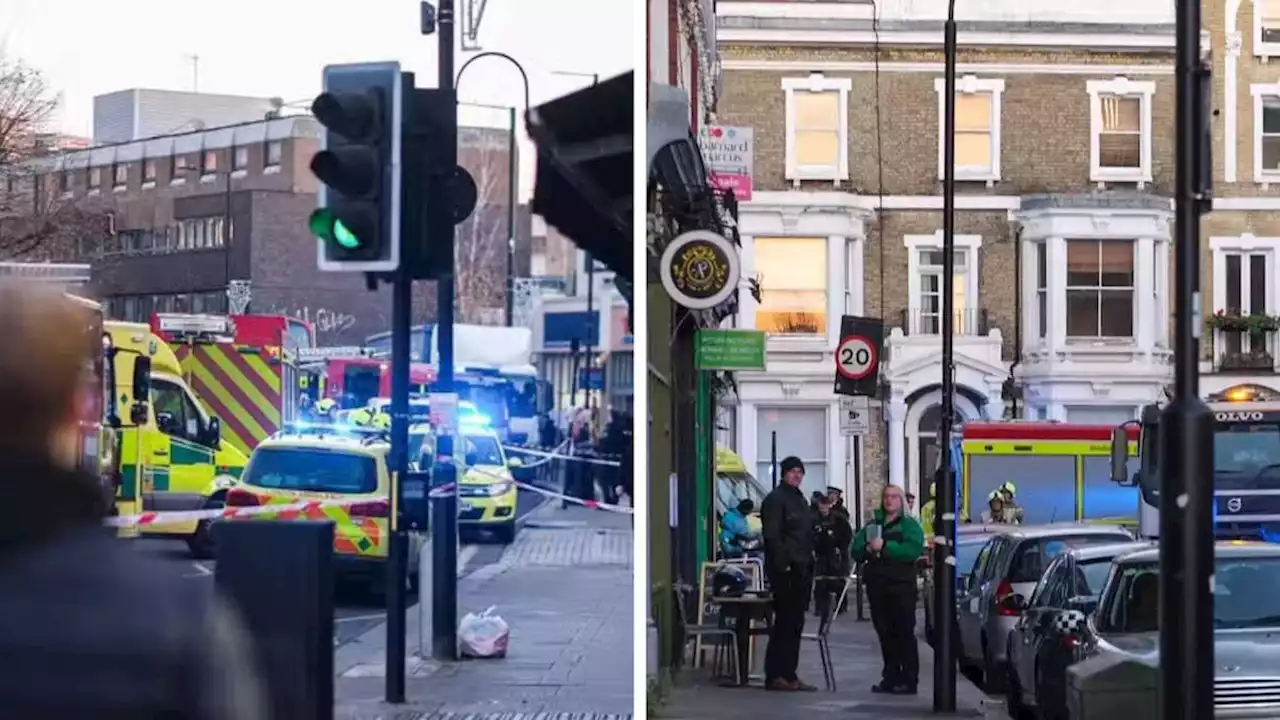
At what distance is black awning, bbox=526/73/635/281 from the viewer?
3537 millimetres

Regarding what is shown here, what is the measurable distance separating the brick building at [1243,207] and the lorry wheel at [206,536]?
2.83 metres

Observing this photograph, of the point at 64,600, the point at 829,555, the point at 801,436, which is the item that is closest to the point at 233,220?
the point at 64,600

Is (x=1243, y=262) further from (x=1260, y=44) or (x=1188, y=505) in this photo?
(x=1188, y=505)

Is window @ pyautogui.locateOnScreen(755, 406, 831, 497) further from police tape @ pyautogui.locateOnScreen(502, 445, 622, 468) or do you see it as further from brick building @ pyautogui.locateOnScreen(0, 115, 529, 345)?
brick building @ pyautogui.locateOnScreen(0, 115, 529, 345)

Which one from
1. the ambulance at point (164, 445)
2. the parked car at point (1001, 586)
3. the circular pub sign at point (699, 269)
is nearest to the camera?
the ambulance at point (164, 445)

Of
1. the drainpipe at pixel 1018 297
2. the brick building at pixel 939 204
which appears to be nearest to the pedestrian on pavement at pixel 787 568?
the brick building at pixel 939 204

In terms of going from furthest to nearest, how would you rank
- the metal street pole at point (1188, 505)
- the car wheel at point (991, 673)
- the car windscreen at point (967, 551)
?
the car windscreen at point (967, 551) → the car wheel at point (991, 673) → the metal street pole at point (1188, 505)

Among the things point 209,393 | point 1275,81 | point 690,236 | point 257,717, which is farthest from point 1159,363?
point 257,717

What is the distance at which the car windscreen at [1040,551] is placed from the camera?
8.56 m

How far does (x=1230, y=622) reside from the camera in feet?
21.0

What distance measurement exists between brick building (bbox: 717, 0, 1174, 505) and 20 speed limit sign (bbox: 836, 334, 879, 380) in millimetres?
86

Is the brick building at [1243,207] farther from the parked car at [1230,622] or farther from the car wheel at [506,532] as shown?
the car wheel at [506,532]

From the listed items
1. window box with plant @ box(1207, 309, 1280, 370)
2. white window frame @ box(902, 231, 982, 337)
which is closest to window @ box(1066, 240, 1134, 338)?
white window frame @ box(902, 231, 982, 337)

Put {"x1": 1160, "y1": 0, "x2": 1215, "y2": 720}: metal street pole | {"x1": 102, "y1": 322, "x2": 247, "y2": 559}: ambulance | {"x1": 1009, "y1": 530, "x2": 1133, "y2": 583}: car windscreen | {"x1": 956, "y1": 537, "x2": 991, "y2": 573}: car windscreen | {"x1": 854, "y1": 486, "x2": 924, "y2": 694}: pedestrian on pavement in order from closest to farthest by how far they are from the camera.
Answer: {"x1": 102, "y1": 322, "x2": 247, "y2": 559}: ambulance < {"x1": 1160, "y1": 0, "x2": 1215, "y2": 720}: metal street pole < {"x1": 854, "y1": 486, "x2": 924, "y2": 694}: pedestrian on pavement < {"x1": 1009, "y1": 530, "x2": 1133, "y2": 583}: car windscreen < {"x1": 956, "y1": 537, "x2": 991, "y2": 573}: car windscreen
